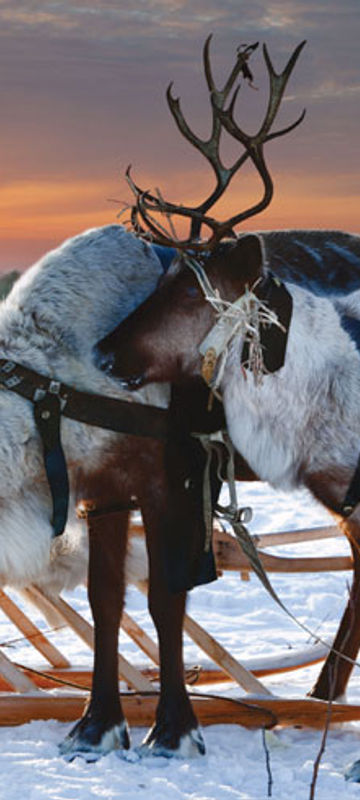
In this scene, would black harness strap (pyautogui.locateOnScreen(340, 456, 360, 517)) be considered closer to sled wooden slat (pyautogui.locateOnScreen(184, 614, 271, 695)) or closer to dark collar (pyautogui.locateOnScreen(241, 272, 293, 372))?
dark collar (pyautogui.locateOnScreen(241, 272, 293, 372))

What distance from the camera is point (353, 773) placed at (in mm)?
3916

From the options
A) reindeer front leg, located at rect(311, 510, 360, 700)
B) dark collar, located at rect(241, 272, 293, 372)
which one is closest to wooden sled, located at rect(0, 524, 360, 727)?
reindeer front leg, located at rect(311, 510, 360, 700)

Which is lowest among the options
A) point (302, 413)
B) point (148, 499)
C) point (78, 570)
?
point (78, 570)

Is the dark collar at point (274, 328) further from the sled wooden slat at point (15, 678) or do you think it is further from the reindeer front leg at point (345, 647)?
the sled wooden slat at point (15, 678)

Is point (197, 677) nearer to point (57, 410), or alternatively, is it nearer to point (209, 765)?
point (209, 765)

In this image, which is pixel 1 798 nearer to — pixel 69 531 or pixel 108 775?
pixel 108 775

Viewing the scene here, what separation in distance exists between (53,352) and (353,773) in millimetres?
1672

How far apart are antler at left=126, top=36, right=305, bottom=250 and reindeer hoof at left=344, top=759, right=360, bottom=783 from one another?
1.72 m

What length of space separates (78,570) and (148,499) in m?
1.14

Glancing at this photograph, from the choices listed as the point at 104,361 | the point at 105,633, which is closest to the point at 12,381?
the point at 104,361

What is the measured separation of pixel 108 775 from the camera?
3928 millimetres

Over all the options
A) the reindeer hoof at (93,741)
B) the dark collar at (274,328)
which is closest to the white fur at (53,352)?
the dark collar at (274,328)

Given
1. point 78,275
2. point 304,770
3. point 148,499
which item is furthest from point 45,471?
point 304,770

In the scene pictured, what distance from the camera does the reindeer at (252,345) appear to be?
151 inches
